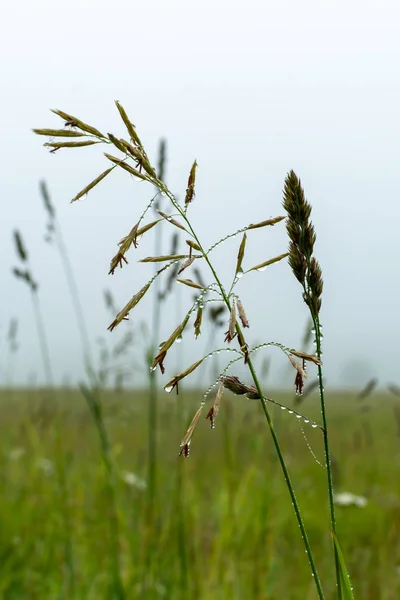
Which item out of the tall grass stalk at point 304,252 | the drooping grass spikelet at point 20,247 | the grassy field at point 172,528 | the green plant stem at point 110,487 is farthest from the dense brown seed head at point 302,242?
the drooping grass spikelet at point 20,247

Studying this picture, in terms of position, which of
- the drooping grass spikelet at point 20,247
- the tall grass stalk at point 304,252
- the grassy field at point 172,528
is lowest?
the grassy field at point 172,528

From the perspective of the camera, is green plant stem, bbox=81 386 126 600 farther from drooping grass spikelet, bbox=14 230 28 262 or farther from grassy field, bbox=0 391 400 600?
drooping grass spikelet, bbox=14 230 28 262

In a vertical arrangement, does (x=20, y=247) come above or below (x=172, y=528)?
above

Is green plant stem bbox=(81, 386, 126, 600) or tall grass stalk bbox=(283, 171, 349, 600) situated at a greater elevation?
tall grass stalk bbox=(283, 171, 349, 600)

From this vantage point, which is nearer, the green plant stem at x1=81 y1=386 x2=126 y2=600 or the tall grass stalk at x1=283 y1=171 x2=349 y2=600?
the tall grass stalk at x1=283 y1=171 x2=349 y2=600

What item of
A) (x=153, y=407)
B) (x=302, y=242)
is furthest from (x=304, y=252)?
(x=153, y=407)

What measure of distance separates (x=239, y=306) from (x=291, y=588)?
3464mm

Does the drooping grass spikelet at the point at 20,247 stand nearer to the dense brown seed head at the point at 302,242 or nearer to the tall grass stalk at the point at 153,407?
the tall grass stalk at the point at 153,407

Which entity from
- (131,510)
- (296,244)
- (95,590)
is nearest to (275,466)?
(131,510)

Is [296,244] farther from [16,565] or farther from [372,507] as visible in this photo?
[372,507]

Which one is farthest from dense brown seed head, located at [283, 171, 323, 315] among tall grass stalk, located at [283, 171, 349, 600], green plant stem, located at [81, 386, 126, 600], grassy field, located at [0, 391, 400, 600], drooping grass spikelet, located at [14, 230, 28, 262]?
drooping grass spikelet, located at [14, 230, 28, 262]

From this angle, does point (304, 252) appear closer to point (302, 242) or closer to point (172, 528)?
point (302, 242)

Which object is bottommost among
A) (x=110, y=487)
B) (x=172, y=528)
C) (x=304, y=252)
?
(x=172, y=528)

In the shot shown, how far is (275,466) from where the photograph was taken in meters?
2.57
